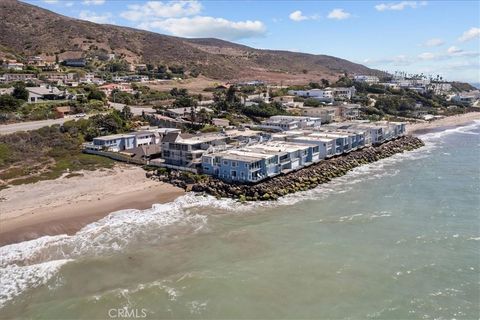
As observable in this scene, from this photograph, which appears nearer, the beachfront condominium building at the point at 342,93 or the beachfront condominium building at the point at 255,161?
the beachfront condominium building at the point at 255,161

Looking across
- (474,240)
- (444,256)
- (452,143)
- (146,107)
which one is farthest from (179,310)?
(452,143)

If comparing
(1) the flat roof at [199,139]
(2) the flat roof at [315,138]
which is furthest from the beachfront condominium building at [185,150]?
(2) the flat roof at [315,138]

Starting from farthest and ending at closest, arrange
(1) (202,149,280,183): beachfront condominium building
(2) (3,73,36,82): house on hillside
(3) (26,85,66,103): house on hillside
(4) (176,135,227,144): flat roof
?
1. (2) (3,73,36,82): house on hillside
2. (3) (26,85,66,103): house on hillside
3. (4) (176,135,227,144): flat roof
4. (1) (202,149,280,183): beachfront condominium building

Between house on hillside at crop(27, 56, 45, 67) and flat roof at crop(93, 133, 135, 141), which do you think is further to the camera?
house on hillside at crop(27, 56, 45, 67)

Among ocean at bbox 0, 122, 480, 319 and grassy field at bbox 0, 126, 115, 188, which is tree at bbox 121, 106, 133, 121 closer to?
grassy field at bbox 0, 126, 115, 188

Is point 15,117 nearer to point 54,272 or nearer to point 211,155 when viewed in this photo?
point 211,155

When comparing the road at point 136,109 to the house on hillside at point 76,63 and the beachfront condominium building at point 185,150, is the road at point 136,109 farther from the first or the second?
the house on hillside at point 76,63

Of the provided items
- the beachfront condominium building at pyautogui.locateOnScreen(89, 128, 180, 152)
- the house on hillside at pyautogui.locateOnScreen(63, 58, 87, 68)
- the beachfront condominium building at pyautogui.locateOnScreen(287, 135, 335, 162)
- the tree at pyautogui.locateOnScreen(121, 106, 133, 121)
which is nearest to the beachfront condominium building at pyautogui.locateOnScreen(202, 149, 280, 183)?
the beachfront condominium building at pyautogui.locateOnScreen(287, 135, 335, 162)
